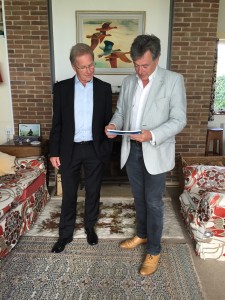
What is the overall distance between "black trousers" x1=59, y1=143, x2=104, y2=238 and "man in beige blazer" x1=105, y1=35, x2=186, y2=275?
29cm

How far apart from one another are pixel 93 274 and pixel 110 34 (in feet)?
9.32

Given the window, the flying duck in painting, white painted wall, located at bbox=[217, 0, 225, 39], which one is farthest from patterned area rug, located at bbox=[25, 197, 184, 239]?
white painted wall, located at bbox=[217, 0, 225, 39]

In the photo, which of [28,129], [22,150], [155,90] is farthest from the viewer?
[28,129]

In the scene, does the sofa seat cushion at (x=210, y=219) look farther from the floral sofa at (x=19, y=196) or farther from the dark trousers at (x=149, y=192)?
the floral sofa at (x=19, y=196)

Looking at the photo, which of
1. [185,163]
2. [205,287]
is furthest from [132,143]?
[185,163]

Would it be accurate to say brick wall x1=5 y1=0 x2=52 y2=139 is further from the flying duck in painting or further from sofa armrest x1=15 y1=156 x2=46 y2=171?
sofa armrest x1=15 y1=156 x2=46 y2=171

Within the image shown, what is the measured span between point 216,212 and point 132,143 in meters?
0.80

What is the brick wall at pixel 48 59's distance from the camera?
329 cm

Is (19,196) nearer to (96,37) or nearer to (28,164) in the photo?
(28,164)

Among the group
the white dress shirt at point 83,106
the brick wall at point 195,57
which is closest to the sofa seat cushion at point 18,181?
the white dress shirt at point 83,106

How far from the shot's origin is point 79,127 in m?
2.08

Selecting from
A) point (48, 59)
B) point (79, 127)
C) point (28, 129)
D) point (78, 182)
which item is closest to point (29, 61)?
point (48, 59)

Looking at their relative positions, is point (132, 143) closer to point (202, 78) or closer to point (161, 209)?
point (161, 209)

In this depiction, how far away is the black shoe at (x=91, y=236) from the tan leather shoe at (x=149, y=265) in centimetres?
51
